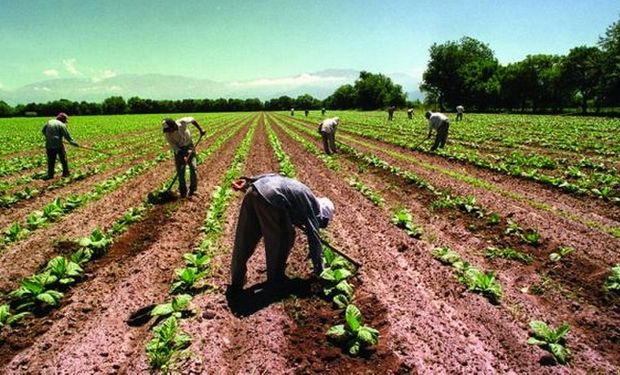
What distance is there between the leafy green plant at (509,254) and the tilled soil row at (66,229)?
8112 millimetres

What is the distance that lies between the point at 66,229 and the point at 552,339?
9.38m

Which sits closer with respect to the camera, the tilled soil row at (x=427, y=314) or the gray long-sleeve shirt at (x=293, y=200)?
the tilled soil row at (x=427, y=314)

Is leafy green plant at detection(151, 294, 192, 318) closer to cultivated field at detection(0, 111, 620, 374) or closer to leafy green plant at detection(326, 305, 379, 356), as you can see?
cultivated field at detection(0, 111, 620, 374)

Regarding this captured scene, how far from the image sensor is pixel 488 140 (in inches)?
918

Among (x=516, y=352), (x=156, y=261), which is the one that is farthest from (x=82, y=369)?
(x=516, y=352)

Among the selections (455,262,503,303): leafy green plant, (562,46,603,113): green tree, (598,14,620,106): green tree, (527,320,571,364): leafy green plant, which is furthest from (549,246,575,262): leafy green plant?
(562,46,603,113): green tree

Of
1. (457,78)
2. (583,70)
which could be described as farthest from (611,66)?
(457,78)

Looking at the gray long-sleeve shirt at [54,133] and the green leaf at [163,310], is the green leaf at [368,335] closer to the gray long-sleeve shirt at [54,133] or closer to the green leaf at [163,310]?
the green leaf at [163,310]

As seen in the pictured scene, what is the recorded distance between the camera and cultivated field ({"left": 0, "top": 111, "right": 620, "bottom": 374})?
4.64m

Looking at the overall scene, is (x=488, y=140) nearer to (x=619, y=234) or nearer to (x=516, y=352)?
(x=619, y=234)

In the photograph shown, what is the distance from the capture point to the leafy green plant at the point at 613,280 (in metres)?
5.89

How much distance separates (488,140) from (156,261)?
834 inches

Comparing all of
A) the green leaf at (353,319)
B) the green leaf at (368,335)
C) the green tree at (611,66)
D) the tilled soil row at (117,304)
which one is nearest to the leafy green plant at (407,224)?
the green leaf at (353,319)

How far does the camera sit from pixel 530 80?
70.2 m
